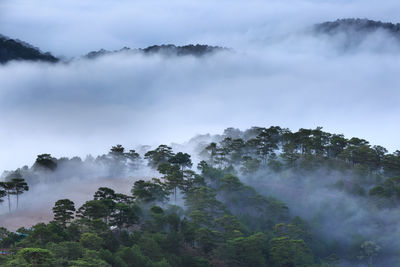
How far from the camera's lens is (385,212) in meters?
106

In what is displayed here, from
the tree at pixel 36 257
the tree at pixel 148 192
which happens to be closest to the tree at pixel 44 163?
the tree at pixel 148 192

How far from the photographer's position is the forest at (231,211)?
77.0 meters

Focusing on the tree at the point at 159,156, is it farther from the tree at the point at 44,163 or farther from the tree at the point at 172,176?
the tree at the point at 44,163

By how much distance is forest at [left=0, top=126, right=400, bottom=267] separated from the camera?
7700 cm

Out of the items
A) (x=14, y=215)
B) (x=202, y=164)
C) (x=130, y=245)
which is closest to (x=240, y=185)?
(x=202, y=164)

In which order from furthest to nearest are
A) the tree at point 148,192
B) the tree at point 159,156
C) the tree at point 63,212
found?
the tree at point 159,156
the tree at point 148,192
the tree at point 63,212

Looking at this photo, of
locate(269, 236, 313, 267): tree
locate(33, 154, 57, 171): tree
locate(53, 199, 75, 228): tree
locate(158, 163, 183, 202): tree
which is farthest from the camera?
locate(33, 154, 57, 171): tree

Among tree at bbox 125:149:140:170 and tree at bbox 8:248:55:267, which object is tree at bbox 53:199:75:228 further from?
tree at bbox 125:149:140:170

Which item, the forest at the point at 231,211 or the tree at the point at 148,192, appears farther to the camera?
the tree at the point at 148,192

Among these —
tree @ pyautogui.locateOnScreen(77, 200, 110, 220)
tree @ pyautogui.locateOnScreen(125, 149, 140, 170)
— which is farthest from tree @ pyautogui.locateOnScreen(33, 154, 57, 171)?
tree @ pyautogui.locateOnScreen(77, 200, 110, 220)

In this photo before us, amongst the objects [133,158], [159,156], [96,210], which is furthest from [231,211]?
[133,158]

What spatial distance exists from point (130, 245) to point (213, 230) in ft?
55.2

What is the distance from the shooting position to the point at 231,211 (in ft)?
349

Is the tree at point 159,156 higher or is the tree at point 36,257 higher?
the tree at point 159,156
